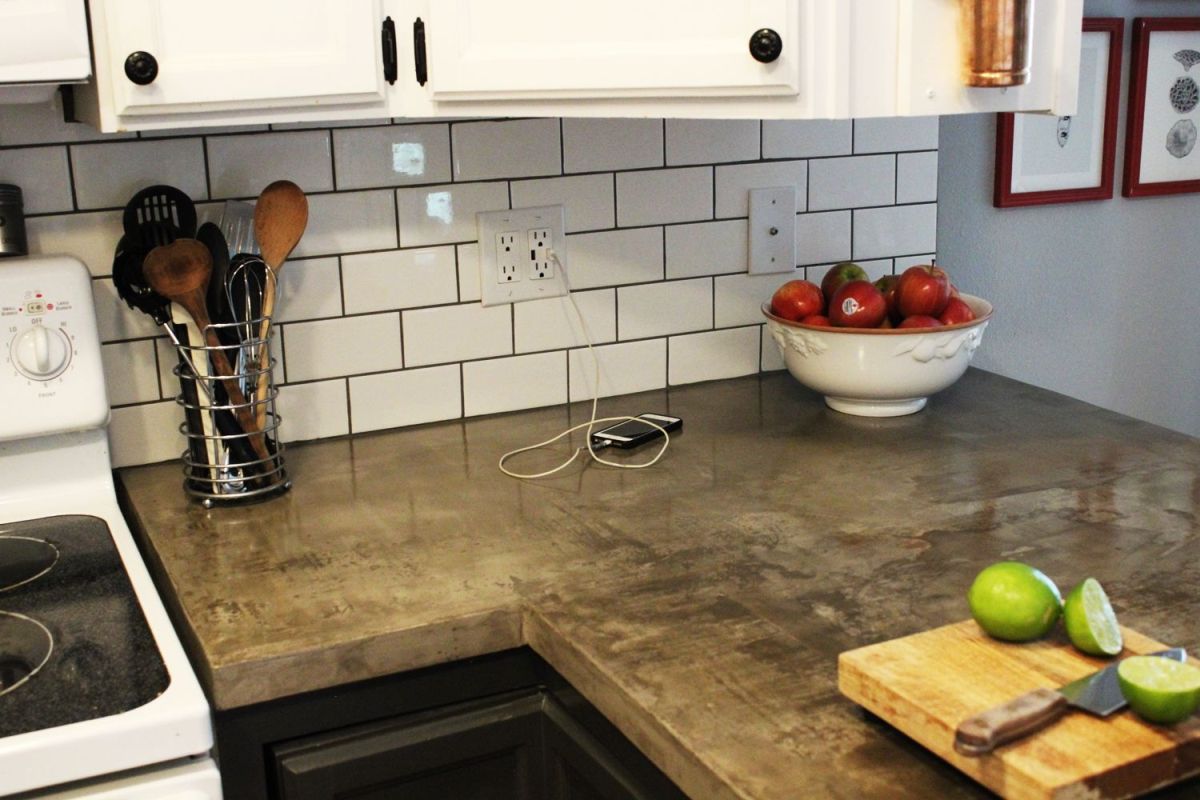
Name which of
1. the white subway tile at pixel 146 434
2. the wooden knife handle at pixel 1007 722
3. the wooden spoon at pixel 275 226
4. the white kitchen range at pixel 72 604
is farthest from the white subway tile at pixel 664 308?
the wooden knife handle at pixel 1007 722

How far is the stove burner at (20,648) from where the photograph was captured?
3.68 ft

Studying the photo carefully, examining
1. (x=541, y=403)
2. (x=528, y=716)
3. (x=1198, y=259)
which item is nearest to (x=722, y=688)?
(x=528, y=716)

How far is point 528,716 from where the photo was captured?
1.25 m

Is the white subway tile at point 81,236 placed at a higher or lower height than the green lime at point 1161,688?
higher

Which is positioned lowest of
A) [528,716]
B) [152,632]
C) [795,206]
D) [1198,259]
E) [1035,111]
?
[528,716]

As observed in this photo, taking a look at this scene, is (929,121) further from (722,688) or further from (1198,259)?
(722,688)

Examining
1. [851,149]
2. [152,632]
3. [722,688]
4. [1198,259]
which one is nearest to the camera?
[722,688]

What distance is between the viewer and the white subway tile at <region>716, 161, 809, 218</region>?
1.91 metres

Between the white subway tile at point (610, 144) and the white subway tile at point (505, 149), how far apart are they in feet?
0.07

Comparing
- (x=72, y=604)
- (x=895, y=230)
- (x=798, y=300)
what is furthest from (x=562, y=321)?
(x=72, y=604)

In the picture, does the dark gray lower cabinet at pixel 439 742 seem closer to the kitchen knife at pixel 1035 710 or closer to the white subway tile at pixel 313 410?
the kitchen knife at pixel 1035 710

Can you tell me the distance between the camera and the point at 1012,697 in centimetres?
92

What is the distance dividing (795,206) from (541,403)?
0.48 m

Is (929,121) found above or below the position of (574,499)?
above
